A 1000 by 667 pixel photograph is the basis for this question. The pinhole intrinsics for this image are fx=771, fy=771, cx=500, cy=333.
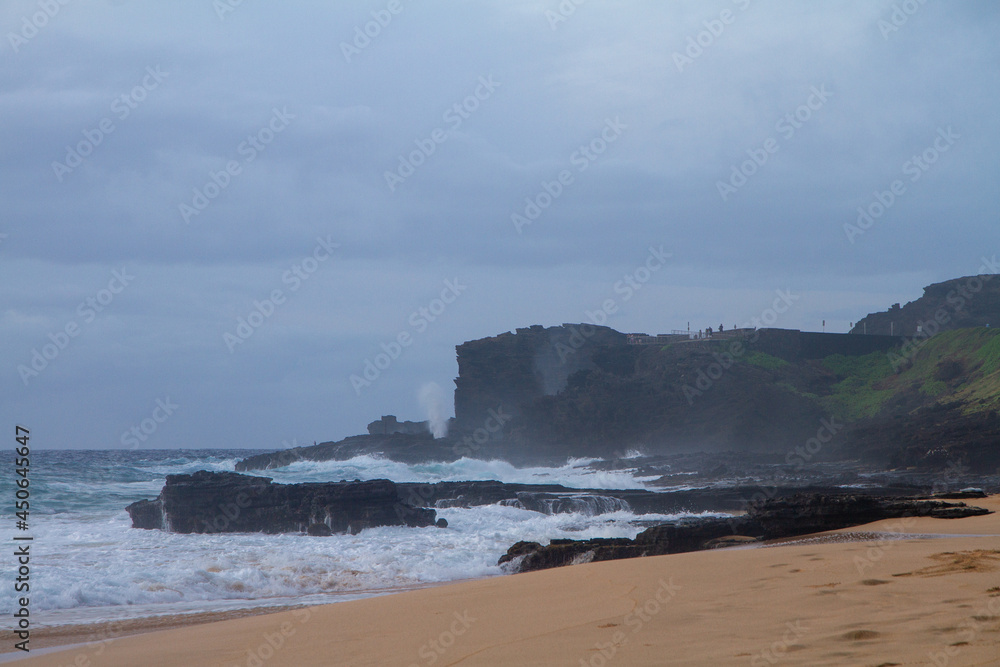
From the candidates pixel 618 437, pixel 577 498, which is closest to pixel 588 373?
pixel 618 437

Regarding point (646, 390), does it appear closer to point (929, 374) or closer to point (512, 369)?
point (512, 369)

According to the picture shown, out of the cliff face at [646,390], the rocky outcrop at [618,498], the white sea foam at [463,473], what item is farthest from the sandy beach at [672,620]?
the cliff face at [646,390]

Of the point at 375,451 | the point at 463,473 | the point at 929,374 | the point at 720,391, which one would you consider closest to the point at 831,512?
the point at 463,473

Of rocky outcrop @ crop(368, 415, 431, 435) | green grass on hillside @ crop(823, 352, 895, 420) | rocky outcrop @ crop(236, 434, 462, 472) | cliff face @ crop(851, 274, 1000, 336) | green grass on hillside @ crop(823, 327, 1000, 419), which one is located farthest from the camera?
rocky outcrop @ crop(368, 415, 431, 435)

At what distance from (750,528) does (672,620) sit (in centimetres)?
777

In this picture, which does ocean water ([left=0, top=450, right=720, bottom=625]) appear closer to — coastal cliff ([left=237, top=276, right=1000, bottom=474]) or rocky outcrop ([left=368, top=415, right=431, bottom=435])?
coastal cliff ([left=237, top=276, right=1000, bottom=474])

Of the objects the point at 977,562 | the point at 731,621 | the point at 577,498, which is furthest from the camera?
the point at 577,498

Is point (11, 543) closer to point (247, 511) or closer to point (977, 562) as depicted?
point (247, 511)

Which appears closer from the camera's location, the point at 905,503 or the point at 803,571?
the point at 803,571

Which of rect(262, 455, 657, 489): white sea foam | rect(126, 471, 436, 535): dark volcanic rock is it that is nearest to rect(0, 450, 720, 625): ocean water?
rect(126, 471, 436, 535): dark volcanic rock

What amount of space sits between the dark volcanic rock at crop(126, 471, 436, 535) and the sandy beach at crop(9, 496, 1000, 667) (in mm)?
10707

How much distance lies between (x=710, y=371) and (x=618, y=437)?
26.4 feet

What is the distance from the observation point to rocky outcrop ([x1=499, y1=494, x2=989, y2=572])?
1132 centimetres

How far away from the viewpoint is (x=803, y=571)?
6535 millimetres
